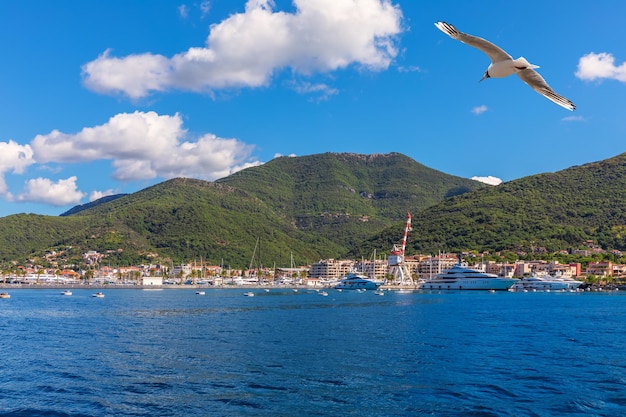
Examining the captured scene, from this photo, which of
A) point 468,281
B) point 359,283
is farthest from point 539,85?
point 359,283

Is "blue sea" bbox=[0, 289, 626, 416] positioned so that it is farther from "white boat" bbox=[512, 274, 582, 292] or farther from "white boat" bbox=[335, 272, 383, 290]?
"white boat" bbox=[335, 272, 383, 290]

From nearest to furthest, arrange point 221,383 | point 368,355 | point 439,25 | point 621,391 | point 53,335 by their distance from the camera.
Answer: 1. point 439,25
2. point 621,391
3. point 221,383
4. point 368,355
5. point 53,335

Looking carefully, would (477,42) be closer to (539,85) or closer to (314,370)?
(539,85)

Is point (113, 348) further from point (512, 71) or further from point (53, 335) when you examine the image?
point (512, 71)

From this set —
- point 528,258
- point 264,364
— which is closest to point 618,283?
point 528,258

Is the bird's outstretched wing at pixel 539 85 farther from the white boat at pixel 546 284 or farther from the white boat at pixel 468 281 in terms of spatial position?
the white boat at pixel 546 284

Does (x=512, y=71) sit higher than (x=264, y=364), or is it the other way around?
(x=512, y=71)

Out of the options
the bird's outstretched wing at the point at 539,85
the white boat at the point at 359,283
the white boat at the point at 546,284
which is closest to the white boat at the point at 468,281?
the white boat at the point at 546,284
